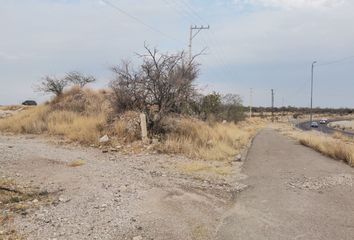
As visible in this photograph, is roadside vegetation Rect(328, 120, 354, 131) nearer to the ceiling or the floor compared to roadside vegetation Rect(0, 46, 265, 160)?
nearer to the floor

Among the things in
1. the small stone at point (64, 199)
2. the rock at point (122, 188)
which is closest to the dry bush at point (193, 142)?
the rock at point (122, 188)

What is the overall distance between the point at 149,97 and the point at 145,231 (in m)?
14.9

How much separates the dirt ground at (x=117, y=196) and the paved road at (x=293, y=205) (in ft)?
1.49

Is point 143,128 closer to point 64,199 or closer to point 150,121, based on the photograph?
point 150,121

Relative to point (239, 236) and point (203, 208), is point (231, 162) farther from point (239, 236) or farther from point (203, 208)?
point (239, 236)

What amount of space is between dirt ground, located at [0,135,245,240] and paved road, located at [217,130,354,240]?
0.46 meters

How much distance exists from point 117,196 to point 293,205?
3915 mm

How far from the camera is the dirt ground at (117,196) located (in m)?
7.73

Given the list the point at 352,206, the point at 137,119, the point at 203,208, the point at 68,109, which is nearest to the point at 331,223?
the point at 352,206

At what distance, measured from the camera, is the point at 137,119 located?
70.2ft

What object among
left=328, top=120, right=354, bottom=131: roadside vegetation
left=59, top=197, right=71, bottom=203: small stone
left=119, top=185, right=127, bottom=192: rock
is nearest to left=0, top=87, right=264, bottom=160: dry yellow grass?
left=119, top=185, right=127, bottom=192: rock

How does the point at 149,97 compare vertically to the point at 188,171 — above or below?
above

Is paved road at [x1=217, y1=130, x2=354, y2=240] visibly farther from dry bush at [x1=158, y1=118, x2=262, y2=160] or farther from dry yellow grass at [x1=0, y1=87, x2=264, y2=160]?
dry yellow grass at [x1=0, y1=87, x2=264, y2=160]

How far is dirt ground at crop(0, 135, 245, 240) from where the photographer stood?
7.73 meters
